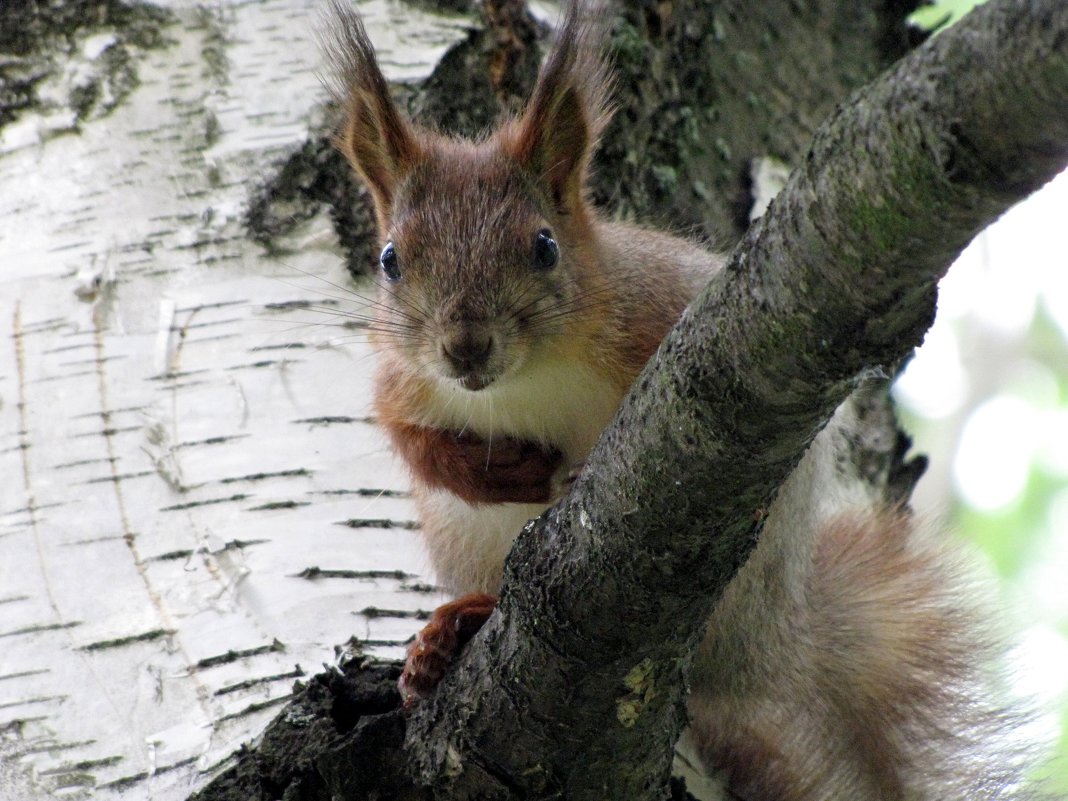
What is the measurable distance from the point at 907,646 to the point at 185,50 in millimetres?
2004

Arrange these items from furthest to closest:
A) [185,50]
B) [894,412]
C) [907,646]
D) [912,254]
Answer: [894,412]
[185,50]
[907,646]
[912,254]

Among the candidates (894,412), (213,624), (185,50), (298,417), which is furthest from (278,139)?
(894,412)

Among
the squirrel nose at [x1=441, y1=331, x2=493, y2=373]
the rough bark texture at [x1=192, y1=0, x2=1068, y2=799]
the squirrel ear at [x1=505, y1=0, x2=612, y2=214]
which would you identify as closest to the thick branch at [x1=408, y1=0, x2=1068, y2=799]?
the rough bark texture at [x1=192, y1=0, x2=1068, y2=799]

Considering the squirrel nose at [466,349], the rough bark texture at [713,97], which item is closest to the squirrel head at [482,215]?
the squirrel nose at [466,349]

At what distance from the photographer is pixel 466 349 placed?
1808mm

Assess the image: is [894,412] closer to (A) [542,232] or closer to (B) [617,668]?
(A) [542,232]

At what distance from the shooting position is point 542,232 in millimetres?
2057

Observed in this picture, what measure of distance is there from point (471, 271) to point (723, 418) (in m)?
0.87

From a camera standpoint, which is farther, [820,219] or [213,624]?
[213,624]

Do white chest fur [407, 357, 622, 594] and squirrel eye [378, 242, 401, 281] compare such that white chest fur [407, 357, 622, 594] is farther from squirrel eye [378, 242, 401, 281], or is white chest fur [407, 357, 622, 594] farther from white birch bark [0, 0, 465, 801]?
squirrel eye [378, 242, 401, 281]

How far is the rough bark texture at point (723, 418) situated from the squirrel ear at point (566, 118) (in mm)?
959

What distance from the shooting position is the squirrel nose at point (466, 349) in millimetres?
1808

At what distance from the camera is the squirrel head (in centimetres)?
190

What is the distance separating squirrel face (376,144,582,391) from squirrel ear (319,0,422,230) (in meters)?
0.04
